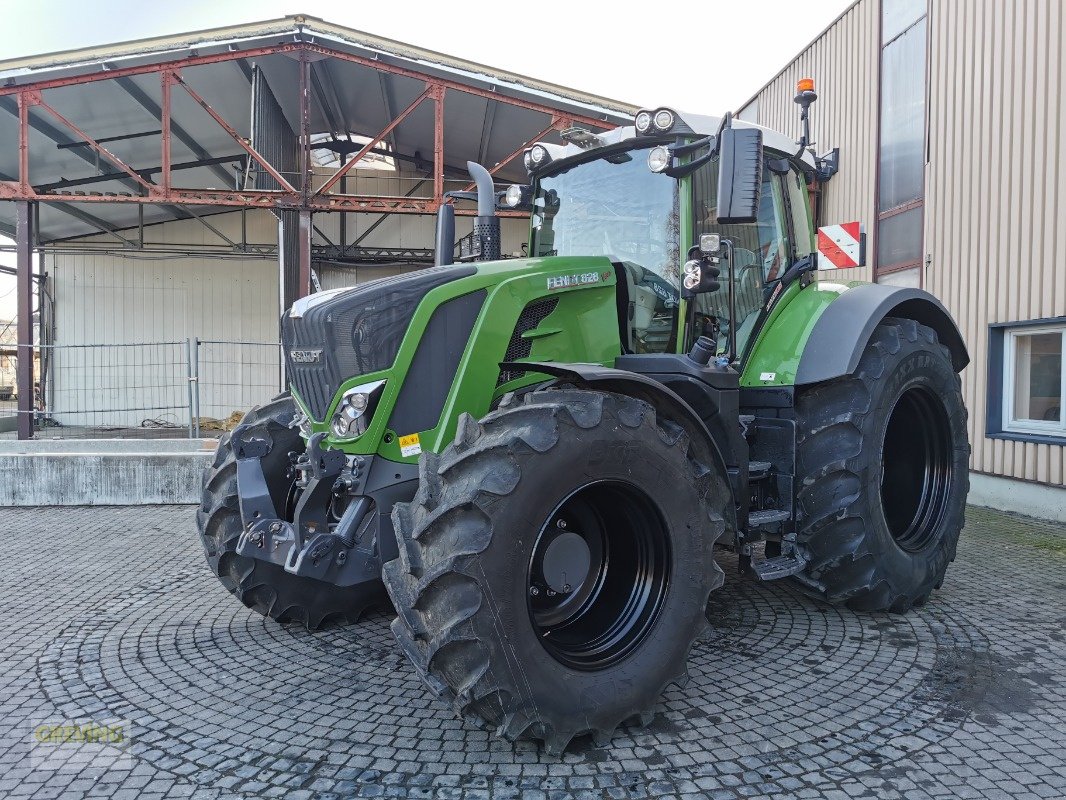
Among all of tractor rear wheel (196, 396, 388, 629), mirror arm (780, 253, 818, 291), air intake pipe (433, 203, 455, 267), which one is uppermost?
air intake pipe (433, 203, 455, 267)

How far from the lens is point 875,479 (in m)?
4.22

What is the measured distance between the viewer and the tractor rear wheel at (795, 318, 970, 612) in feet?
13.6

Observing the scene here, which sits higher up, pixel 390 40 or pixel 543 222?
pixel 390 40

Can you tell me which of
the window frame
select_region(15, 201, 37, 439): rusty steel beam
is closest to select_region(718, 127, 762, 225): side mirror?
the window frame

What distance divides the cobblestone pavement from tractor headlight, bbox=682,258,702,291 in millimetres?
1818

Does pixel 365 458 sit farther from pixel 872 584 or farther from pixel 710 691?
pixel 872 584

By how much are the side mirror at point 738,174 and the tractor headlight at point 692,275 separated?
0.37m

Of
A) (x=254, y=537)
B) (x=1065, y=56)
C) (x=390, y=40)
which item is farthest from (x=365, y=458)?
(x=390, y=40)

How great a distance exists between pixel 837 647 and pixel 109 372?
1522 cm

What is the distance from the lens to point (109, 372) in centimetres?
1537

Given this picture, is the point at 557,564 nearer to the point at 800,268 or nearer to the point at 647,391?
the point at 647,391

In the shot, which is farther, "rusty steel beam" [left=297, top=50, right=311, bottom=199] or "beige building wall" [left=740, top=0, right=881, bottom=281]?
"rusty steel beam" [left=297, top=50, right=311, bottom=199]

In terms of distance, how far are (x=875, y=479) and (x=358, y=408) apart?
2785mm

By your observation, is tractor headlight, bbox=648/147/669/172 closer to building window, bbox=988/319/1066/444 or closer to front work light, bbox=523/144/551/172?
front work light, bbox=523/144/551/172
